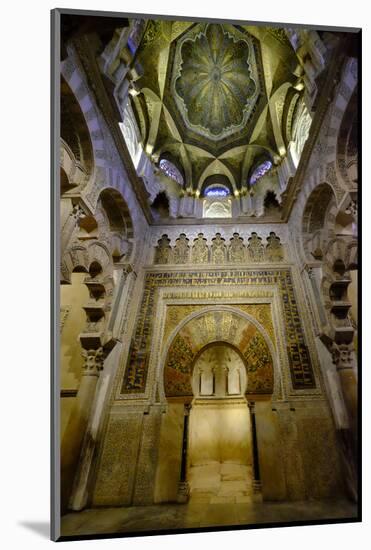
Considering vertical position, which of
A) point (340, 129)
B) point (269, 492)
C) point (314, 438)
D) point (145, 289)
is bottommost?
point (269, 492)

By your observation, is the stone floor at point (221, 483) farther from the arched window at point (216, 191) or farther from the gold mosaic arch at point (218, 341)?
the arched window at point (216, 191)

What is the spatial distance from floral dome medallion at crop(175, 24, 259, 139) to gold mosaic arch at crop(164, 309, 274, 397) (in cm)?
208

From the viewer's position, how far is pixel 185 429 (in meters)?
3.22

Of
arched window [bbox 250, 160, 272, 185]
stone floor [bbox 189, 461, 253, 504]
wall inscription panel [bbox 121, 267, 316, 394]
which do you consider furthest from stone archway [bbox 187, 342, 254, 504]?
arched window [bbox 250, 160, 272, 185]

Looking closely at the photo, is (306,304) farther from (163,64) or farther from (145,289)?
(163,64)

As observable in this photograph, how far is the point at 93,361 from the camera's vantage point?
3.53 m

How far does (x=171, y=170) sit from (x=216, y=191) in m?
0.67

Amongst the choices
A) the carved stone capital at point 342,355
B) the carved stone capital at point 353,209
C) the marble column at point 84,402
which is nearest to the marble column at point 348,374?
the carved stone capital at point 342,355

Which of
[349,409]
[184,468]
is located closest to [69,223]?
[184,468]

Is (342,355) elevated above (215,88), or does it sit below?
below

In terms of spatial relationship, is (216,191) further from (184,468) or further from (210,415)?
(184,468)

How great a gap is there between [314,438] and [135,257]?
107 inches

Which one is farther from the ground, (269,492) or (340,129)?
(340,129)

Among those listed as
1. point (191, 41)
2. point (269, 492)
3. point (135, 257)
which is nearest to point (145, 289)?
point (135, 257)
